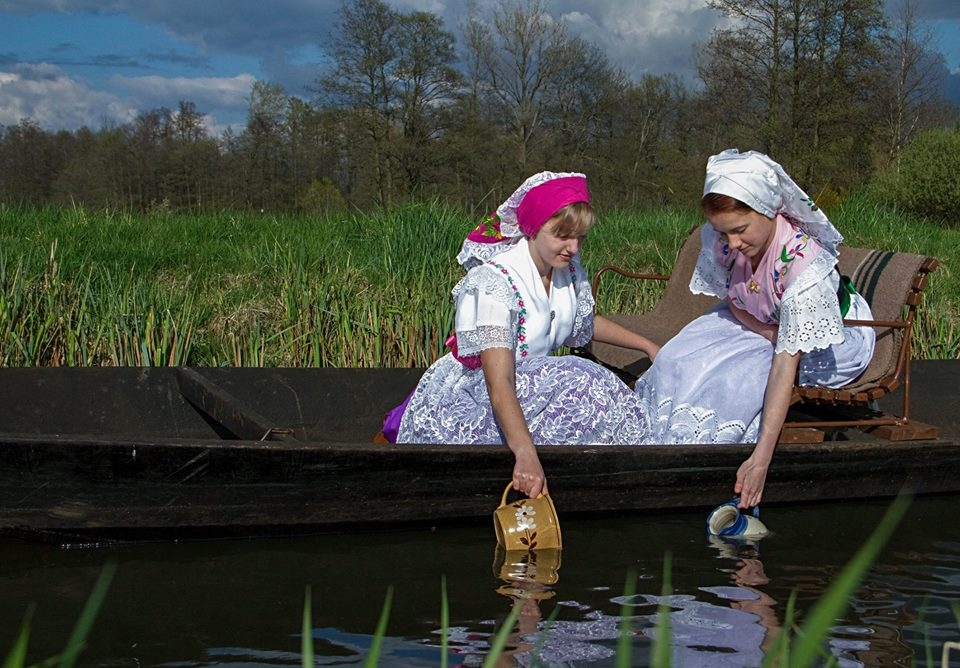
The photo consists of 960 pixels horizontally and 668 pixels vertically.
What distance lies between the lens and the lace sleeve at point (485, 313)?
396cm

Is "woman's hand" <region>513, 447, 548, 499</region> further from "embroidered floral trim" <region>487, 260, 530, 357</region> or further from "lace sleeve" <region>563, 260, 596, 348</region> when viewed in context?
"lace sleeve" <region>563, 260, 596, 348</region>

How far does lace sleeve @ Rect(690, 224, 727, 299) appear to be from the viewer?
15.9 feet

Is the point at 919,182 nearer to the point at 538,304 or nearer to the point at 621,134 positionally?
the point at 621,134

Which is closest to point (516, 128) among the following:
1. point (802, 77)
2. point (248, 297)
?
point (802, 77)

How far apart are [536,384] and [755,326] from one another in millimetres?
1129

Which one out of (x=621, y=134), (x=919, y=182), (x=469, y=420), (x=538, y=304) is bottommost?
(x=469, y=420)

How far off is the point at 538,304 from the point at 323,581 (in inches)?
51.4

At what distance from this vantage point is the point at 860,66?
2438 centimetres

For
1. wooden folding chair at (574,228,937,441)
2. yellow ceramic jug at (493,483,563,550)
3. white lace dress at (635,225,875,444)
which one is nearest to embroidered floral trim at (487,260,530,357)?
yellow ceramic jug at (493,483,563,550)

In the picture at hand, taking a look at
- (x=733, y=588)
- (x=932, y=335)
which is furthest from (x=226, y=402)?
(x=932, y=335)

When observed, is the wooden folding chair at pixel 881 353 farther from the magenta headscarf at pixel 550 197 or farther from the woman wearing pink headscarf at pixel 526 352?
the magenta headscarf at pixel 550 197

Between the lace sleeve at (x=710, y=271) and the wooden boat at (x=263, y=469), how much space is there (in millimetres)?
784

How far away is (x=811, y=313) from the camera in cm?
413

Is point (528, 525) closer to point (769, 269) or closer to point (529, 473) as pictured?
point (529, 473)
